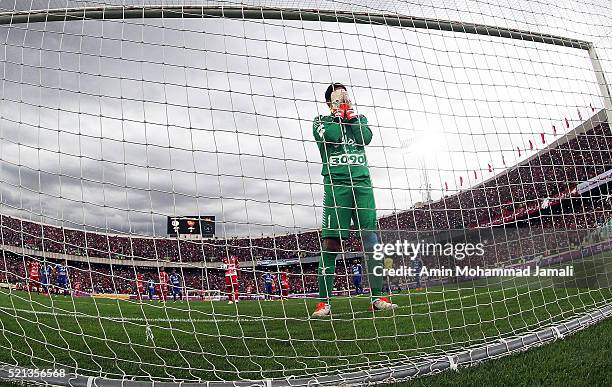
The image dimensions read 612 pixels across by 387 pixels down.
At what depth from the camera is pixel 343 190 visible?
11.5 ft

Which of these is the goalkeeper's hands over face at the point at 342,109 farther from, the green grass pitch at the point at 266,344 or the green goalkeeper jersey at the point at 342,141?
the green grass pitch at the point at 266,344

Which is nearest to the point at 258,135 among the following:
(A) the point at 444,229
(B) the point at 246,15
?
(B) the point at 246,15

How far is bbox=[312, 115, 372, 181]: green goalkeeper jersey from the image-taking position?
291cm

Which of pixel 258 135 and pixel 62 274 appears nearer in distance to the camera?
pixel 258 135

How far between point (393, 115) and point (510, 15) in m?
1.42

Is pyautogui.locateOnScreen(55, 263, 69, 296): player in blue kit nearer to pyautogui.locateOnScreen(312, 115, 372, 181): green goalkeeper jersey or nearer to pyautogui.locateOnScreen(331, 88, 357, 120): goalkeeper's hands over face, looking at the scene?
pyautogui.locateOnScreen(312, 115, 372, 181): green goalkeeper jersey

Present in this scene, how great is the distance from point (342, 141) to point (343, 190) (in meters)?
0.45

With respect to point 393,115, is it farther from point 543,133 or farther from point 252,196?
point 543,133

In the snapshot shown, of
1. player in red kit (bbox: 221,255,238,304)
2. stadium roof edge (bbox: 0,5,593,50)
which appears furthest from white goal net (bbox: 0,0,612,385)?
player in red kit (bbox: 221,255,238,304)

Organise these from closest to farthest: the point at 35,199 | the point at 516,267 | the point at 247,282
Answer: the point at 35,199 → the point at 516,267 → the point at 247,282

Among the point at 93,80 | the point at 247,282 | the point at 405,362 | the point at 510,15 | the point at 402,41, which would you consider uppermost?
the point at 510,15

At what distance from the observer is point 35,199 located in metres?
2.34

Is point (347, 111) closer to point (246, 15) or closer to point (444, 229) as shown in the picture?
point (246, 15)

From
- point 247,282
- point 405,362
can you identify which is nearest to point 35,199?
point 405,362
